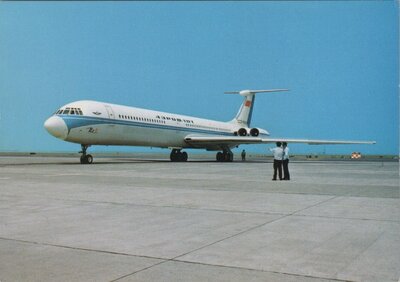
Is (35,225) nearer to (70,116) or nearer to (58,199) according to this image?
(58,199)

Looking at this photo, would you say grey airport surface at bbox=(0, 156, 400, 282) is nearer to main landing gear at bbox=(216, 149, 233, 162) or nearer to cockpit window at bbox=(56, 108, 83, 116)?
cockpit window at bbox=(56, 108, 83, 116)

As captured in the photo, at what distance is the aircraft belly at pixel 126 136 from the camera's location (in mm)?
24797

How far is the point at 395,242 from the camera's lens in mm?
4852

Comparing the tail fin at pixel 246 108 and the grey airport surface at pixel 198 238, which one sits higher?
the tail fin at pixel 246 108

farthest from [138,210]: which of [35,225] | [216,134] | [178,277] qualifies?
[216,134]

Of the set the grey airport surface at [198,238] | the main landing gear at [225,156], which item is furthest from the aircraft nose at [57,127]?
the main landing gear at [225,156]

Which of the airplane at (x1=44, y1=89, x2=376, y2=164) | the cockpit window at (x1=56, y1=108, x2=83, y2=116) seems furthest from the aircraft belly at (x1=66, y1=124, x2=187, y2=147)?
the cockpit window at (x1=56, y1=108, x2=83, y2=116)

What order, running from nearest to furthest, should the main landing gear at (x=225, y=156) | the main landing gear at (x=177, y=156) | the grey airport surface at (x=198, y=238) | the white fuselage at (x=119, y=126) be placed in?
the grey airport surface at (x=198, y=238)
the white fuselage at (x=119, y=126)
the main landing gear at (x=177, y=156)
the main landing gear at (x=225, y=156)

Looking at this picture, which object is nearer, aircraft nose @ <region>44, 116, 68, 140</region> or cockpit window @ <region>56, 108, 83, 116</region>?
aircraft nose @ <region>44, 116, 68, 140</region>

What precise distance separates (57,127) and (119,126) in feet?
14.1

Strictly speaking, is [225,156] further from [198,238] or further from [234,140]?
[198,238]

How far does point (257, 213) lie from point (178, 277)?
11.7 ft

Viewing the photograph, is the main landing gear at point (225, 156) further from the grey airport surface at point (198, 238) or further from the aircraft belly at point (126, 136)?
the grey airport surface at point (198, 238)

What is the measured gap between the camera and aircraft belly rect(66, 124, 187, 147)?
24797 millimetres
